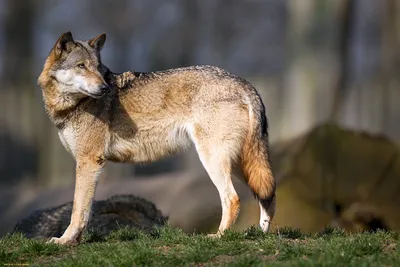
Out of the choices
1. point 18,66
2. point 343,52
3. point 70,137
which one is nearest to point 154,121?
point 70,137

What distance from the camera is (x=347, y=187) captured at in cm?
1259

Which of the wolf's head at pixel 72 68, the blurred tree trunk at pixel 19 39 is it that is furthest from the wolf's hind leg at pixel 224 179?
the blurred tree trunk at pixel 19 39

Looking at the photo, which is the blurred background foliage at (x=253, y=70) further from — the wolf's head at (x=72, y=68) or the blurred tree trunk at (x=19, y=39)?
the wolf's head at (x=72, y=68)

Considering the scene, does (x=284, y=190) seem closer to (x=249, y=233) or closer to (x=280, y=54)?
(x=249, y=233)

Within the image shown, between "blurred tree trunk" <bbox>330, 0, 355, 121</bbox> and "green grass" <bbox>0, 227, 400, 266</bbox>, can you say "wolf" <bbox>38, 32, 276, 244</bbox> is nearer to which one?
"green grass" <bbox>0, 227, 400, 266</bbox>

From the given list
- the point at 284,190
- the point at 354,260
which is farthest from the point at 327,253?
the point at 284,190

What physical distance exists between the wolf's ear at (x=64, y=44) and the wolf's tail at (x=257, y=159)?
179 cm

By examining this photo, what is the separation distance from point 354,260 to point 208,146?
2107 millimetres

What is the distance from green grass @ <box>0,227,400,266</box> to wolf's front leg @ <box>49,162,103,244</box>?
17 centimetres

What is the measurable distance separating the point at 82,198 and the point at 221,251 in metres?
1.74

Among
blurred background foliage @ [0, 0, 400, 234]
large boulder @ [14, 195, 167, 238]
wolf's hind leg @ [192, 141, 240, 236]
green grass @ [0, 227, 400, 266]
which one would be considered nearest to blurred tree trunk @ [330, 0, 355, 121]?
blurred background foliage @ [0, 0, 400, 234]

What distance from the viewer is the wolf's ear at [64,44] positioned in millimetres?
7871

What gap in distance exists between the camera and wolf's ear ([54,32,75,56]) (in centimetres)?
787

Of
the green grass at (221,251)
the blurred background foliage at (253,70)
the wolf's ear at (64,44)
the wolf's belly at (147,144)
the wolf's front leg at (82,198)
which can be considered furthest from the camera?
the blurred background foliage at (253,70)
